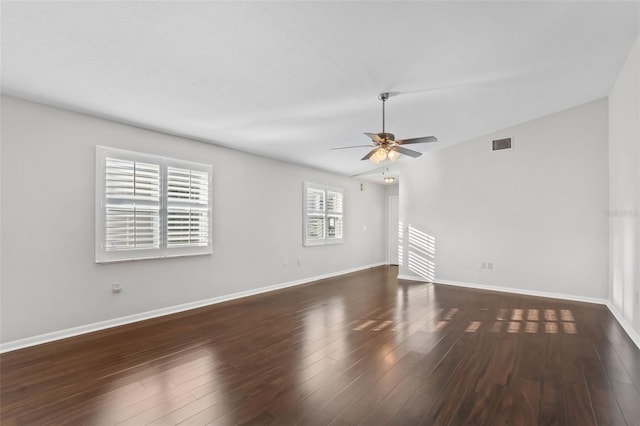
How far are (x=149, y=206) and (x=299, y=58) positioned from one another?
2.85 m

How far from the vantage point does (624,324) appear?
3973 mm

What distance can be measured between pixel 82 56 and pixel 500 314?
569 cm

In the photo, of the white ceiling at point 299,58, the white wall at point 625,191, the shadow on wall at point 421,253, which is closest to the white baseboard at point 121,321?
the white ceiling at point 299,58

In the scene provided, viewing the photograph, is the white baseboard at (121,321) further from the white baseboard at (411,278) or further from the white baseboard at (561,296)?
the white baseboard at (561,296)

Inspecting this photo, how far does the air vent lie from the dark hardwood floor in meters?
3.12

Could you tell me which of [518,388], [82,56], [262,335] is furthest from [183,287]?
[518,388]

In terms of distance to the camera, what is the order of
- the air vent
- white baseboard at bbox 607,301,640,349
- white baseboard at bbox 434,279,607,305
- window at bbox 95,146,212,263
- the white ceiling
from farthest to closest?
the air vent
white baseboard at bbox 434,279,607,305
window at bbox 95,146,212,263
white baseboard at bbox 607,301,640,349
the white ceiling

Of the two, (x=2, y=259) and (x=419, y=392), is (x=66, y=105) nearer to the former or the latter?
(x=2, y=259)

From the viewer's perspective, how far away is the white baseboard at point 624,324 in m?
3.49

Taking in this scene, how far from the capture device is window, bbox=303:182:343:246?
7078 mm

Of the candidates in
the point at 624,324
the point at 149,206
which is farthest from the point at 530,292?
the point at 149,206

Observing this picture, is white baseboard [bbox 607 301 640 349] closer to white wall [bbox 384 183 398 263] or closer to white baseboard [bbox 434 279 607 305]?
white baseboard [bbox 434 279 607 305]

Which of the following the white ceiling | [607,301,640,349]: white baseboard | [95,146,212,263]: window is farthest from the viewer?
[95,146,212,263]: window

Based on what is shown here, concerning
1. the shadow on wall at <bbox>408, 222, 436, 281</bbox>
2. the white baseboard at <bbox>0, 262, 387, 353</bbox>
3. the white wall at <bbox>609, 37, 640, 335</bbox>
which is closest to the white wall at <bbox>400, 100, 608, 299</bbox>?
the shadow on wall at <bbox>408, 222, 436, 281</bbox>
